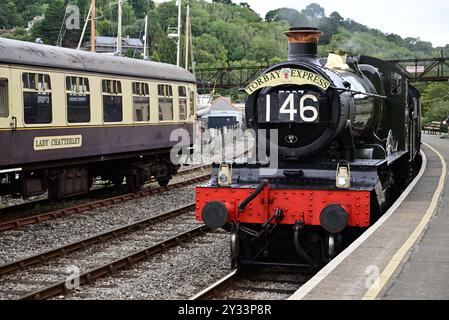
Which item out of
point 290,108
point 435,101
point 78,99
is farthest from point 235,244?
point 435,101

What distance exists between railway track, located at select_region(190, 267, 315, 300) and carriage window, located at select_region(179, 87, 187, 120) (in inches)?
404

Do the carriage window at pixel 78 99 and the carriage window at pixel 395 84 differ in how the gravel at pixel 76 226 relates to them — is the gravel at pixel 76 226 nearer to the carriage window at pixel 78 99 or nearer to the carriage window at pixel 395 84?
the carriage window at pixel 78 99

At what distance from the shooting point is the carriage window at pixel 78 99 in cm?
1359

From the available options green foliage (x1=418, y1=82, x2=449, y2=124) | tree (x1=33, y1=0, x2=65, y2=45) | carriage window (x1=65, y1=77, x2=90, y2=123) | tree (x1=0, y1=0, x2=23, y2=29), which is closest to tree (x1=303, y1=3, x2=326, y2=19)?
carriage window (x1=65, y1=77, x2=90, y2=123)

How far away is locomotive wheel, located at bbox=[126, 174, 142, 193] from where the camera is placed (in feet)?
55.2

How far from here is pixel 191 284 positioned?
863 cm

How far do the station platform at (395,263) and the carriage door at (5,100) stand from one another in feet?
22.3

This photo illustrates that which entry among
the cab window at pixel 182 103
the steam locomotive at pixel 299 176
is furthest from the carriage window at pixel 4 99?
the cab window at pixel 182 103

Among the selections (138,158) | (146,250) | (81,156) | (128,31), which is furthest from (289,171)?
(128,31)

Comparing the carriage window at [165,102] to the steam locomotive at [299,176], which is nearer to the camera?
the steam locomotive at [299,176]

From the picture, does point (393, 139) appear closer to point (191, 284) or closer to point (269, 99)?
point (269, 99)

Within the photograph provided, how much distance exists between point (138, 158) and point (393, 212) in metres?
9.03

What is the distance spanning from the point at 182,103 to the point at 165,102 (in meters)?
1.27

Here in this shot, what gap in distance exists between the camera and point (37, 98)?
12.6 metres
